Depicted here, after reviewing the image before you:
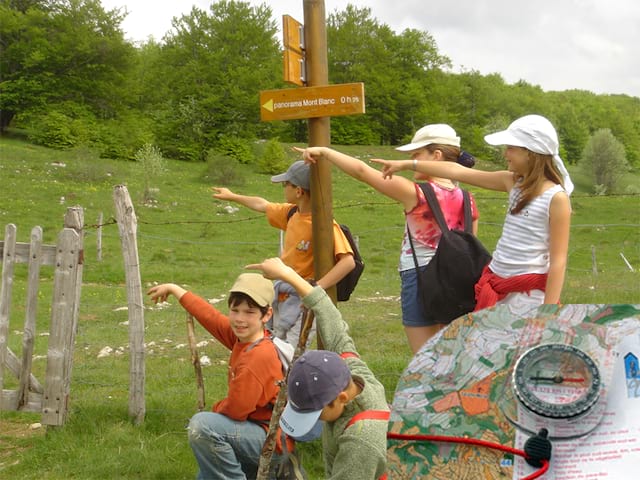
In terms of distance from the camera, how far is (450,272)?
375cm

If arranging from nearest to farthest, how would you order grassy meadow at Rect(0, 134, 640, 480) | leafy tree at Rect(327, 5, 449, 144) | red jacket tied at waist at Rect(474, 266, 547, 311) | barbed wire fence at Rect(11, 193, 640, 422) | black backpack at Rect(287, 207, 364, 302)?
red jacket tied at waist at Rect(474, 266, 547, 311) → black backpack at Rect(287, 207, 364, 302) → grassy meadow at Rect(0, 134, 640, 480) → barbed wire fence at Rect(11, 193, 640, 422) → leafy tree at Rect(327, 5, 449, 144)

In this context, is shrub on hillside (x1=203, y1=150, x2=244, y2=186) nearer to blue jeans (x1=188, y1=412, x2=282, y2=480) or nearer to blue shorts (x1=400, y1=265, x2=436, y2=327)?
blue shorts (x1=400, y1=265, x2=436, y2=327)

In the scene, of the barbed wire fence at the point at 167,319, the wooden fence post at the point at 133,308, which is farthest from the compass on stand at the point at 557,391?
the barbed wire fence at the point at 167,319

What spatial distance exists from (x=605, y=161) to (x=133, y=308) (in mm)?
59127

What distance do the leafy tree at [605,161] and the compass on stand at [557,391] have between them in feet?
193

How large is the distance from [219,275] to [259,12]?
49.7 m

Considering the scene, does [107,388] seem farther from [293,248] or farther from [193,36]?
[193,36]

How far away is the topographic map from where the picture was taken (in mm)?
1175

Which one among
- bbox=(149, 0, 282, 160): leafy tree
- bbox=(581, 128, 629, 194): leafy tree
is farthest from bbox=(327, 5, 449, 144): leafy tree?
bbox=(581, 128, 629, 194): leafy tree

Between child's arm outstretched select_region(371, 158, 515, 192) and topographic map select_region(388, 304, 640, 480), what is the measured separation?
225cm

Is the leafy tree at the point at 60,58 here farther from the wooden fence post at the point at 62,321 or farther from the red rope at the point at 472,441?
the red rope at the point at 472,441

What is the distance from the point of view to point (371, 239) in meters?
26.1

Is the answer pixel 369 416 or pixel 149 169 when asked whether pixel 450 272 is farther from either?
pixel 149 169

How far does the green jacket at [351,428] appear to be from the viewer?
2529 millimetres
